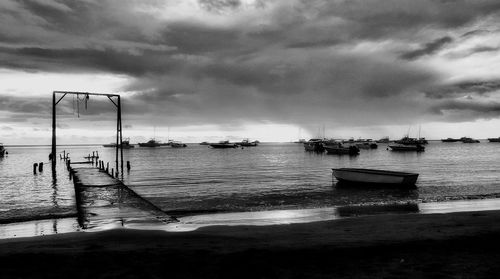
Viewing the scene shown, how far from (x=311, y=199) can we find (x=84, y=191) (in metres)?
15.9

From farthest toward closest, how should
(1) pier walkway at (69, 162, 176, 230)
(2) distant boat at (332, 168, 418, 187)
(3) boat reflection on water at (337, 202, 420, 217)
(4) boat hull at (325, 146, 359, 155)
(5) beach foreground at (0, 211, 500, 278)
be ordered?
(4) boat hull at (325, 146, 359, 155), (2) distant boat at (332, 168, 418, 187), (3) boat reflection on water at (337, 202, 420, 217), (1) pier walkway at (69, 162, 176, 230), (5) beach foreground at (0, 211, 500, 278)

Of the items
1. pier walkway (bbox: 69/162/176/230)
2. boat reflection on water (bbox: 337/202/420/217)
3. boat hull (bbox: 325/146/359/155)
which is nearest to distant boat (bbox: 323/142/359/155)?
boat hull (bbox: 325/146/359/155)

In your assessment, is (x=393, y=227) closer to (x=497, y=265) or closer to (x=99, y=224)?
(x=497, y=265)

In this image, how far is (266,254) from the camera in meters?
9.55

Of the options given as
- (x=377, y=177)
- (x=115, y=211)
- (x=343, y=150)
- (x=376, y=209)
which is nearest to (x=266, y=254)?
(x=115, y=211)

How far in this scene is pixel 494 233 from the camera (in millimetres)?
12070

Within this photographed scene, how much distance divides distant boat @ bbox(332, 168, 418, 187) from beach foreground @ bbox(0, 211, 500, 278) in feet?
63.6

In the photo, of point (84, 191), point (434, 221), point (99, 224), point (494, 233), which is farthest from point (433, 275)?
point (84, 191)

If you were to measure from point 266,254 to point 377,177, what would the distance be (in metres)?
26.9

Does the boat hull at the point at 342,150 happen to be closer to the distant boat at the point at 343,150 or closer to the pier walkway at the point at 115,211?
the distant boat at the point at 343,150

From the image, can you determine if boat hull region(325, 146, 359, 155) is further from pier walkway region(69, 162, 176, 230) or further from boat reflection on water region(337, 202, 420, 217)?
pier walkway region(69, 162, 176, 230)

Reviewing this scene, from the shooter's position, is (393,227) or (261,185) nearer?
(393,227)

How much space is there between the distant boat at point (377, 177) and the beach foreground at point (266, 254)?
19376 mm

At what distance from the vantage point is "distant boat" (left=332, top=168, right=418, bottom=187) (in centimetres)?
3306
